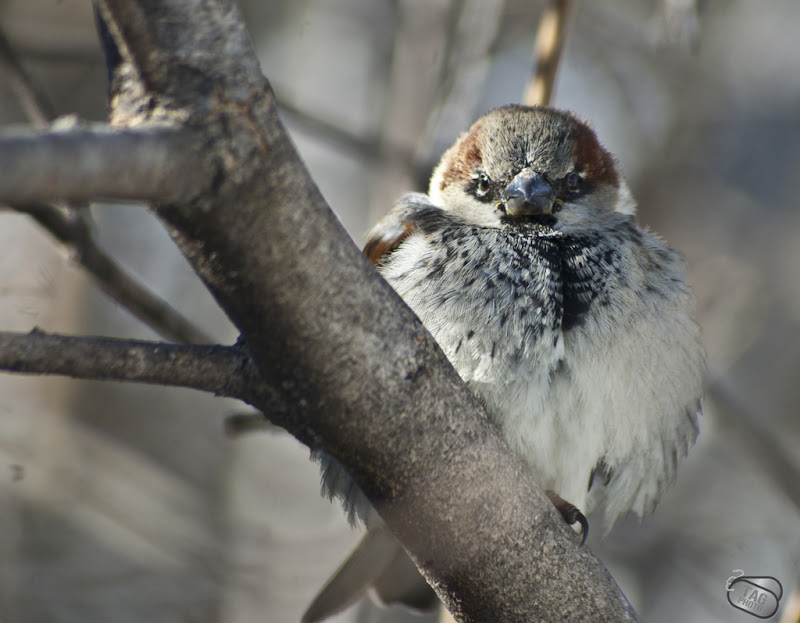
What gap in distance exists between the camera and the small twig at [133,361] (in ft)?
3.74

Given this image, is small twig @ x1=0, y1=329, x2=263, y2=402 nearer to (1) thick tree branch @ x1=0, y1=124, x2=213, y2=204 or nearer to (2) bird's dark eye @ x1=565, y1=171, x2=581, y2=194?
(1) thick tree branch @ x1=0, y1=124, x2=213, y2=204

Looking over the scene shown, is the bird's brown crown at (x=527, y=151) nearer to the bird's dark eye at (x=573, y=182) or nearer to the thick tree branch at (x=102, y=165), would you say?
the bird's dark eye at (x=573, y=182)

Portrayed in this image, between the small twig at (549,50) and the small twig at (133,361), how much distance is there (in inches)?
67.3

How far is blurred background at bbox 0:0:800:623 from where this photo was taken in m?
3.44

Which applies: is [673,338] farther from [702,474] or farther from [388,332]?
[702,474]

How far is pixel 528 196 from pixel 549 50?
2.10 feet

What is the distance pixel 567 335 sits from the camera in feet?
6.24

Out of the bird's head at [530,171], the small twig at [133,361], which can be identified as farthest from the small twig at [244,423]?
the small twig at [133,361]

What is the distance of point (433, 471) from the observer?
1.38m

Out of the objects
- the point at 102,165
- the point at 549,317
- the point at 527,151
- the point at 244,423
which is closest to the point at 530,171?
the point at 527,151

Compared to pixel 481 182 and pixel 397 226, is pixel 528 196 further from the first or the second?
pixel 397 226

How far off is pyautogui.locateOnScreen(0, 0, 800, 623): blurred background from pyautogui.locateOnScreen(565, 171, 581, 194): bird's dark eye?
57cm

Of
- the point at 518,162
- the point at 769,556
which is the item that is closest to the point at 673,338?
the point at 518,162

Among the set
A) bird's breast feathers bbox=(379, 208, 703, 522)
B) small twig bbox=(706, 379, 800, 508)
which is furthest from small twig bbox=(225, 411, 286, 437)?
small twig bbox=(706, 379, 800, 508)
